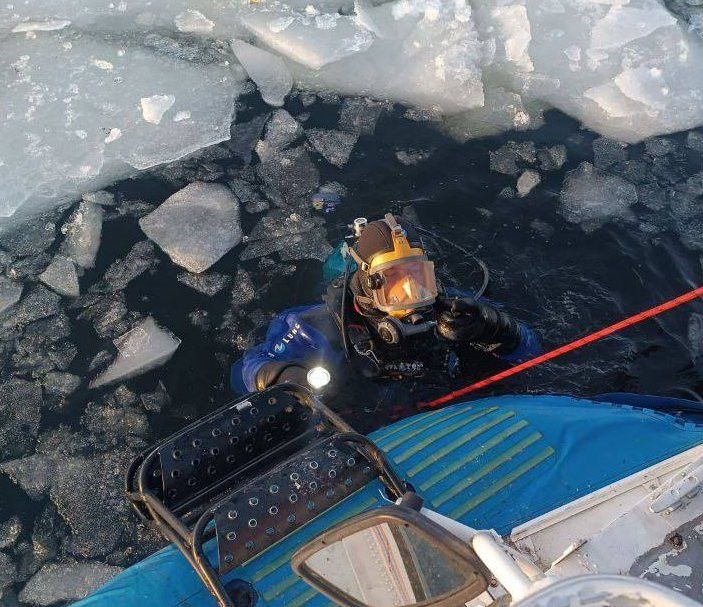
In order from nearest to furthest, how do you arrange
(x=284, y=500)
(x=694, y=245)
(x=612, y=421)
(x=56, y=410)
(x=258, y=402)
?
(x=284, y=500) → (x=258, y=402) → (x=612, y=421) → (x=56, y=410) → (x=694, y=245)

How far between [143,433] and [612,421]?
2.78m

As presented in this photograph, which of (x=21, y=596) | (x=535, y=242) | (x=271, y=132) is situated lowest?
(x=21, y=596)

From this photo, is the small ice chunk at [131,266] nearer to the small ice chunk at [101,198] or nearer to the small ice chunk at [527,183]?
the small ice chunk at [101,198]

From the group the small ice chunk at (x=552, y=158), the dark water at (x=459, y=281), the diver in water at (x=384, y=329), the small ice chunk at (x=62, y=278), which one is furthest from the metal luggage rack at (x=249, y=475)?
the small ice chunk at (x=552, y=158)

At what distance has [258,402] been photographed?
2.86 m

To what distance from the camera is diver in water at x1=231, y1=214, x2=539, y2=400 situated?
11.6 ft

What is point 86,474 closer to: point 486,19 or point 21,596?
point 21,596

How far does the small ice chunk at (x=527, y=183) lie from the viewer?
511cm

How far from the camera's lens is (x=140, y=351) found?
14.2 feet

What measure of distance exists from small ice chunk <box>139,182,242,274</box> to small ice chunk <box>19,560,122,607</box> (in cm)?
206

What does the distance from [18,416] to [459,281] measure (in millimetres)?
3153

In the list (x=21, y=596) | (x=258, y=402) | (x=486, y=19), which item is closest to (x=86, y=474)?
(x=21, y=596)

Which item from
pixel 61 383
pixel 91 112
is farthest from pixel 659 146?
pixel 61 383

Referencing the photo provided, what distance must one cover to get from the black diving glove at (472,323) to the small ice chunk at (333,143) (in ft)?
6.79
